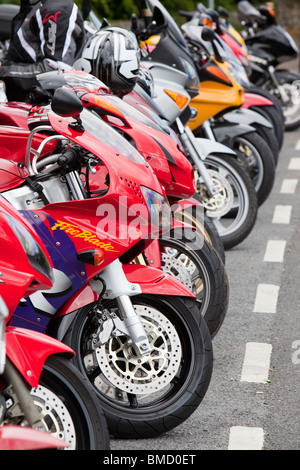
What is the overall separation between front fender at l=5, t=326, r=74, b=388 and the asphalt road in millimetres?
939

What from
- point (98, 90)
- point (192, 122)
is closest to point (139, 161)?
point (98, 90)

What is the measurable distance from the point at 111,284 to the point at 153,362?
1.35ft

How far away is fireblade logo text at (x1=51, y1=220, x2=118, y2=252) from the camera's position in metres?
3.57

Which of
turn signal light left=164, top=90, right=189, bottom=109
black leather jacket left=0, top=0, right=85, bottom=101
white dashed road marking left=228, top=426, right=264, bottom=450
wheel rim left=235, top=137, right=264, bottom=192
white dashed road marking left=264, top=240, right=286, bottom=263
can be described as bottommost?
white dashed road marking left=264, top=240, right=286, bottom=263

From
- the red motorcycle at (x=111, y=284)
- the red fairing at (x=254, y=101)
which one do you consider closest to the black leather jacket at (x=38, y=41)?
the red motorcycle at (x=111, y=284)

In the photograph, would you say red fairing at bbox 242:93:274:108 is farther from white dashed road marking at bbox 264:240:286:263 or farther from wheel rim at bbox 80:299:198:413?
wheel rim at bbox 80:299:198:413

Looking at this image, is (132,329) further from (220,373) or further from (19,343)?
(220,373)

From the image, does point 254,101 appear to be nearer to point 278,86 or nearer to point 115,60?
point 278,86

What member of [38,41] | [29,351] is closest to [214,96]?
[38,41]

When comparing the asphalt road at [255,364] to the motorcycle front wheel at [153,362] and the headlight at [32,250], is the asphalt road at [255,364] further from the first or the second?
the headlight at [32,250]

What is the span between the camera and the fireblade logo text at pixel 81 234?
3.57m

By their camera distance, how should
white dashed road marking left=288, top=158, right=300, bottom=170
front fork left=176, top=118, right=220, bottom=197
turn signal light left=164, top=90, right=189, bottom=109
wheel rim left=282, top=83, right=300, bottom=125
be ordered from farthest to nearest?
wheel rim left=282, top=83, right=300, bottom=125
white dashed road marking left=288, top=158, right=300, bottom=170
front fork left=176, top=118, right=220, bottom=197
turn signal light left=164, top=90, right=189, bottom=109

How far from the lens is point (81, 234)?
361 cm

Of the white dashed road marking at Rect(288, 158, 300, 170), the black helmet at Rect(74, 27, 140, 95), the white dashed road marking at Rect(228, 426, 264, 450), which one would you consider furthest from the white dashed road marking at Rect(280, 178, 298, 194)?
the white dashed road marking at Rect(228, 426, 264, 450)
